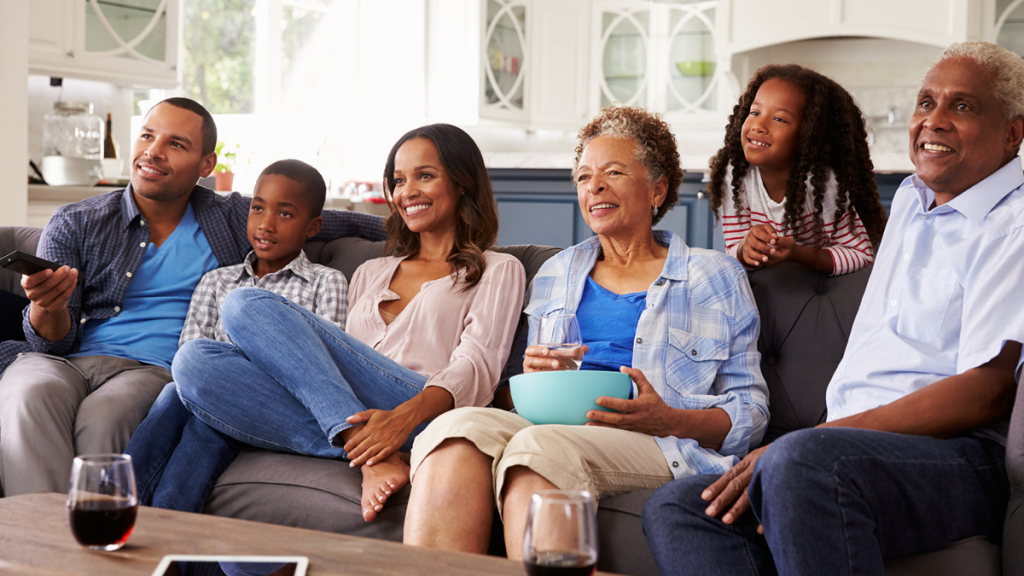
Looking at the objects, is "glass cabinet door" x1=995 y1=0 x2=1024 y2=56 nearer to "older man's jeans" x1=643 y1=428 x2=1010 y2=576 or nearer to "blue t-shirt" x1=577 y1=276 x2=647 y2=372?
"blue t-shirt" x1=577 y1=276 x2=647 y2=372

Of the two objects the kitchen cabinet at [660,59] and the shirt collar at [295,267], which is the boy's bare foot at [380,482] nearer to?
the shirt collar at [295,267]

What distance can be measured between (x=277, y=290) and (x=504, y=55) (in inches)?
160

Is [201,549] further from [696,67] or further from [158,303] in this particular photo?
[696,67]

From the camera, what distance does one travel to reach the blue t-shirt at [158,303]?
2.21 m

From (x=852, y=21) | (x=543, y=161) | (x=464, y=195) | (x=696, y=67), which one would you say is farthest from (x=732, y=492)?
(x=696, y=67)

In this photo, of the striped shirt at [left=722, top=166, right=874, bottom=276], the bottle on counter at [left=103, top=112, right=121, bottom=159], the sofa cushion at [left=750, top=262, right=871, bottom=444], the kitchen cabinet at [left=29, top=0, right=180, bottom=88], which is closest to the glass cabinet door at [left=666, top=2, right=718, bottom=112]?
the kitchen cabinet at [left=29, top=0, right=180, bottom=88]

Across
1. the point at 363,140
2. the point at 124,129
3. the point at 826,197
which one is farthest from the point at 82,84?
the point at 826,197

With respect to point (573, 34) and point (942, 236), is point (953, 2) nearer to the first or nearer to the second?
point (573, 34)

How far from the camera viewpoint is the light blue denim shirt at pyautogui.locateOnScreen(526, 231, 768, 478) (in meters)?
1.75

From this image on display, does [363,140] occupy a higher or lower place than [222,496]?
higher

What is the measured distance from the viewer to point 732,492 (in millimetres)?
1419

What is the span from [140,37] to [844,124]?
3259 millimetres

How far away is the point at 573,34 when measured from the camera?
6.12m

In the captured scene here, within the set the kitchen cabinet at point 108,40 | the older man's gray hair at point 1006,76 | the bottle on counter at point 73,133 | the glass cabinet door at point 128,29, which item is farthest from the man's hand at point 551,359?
the glass cabinet door at point 128,29
